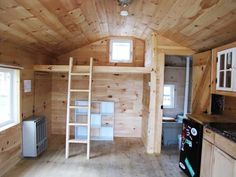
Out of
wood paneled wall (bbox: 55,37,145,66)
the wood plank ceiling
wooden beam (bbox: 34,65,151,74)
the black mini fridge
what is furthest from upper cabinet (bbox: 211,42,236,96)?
wood paneled wall (bbox: 55,37,145,66)

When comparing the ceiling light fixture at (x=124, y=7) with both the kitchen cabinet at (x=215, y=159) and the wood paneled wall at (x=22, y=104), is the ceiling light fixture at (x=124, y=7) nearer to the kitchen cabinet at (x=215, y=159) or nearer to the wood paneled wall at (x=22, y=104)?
the wood paneled wall at (x=22, y=104)

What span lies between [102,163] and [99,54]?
2.71 meters

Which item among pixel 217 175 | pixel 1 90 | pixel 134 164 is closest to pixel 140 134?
pixel 134 164

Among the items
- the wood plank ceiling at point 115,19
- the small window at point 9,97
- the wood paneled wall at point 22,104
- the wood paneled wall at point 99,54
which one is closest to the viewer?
the wood plank ceiling at point 115,19

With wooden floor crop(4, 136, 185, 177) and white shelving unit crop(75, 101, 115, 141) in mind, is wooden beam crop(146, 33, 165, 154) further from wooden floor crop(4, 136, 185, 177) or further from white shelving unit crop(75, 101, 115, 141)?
white shelving unit crop(75, 101, 115, 141)

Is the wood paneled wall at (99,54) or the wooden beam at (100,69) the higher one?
the wood paneled wall at (99,54)

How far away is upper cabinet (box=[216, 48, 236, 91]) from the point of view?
7.86 ft

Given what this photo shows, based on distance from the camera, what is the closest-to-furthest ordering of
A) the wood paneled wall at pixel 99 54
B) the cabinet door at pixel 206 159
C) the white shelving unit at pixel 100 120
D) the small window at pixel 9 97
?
the cabinet door at pixel 206 159 → the small window at pixel 9 97 → the white shelving unit at pixel 100 120 → the wood paneled wall at pixel 99 54

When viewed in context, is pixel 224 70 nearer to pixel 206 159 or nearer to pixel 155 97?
pixel 206 159

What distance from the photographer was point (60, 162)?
3.36m

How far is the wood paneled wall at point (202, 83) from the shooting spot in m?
3.22

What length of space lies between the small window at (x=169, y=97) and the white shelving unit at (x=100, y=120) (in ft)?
4.89

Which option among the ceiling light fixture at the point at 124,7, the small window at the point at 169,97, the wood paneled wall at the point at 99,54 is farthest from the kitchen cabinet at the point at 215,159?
the wood paneled wall at the point at 99,54

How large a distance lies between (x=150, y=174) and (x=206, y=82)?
176 centimetres
